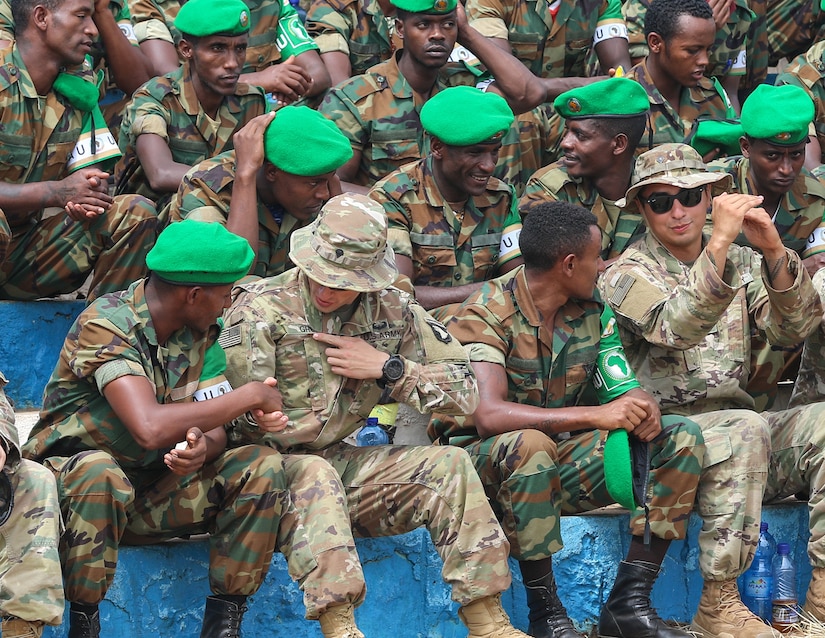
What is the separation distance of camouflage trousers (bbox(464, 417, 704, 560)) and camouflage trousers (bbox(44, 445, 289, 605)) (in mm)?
875

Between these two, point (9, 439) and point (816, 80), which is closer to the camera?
point (9, 439)

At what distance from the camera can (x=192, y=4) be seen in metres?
6.87

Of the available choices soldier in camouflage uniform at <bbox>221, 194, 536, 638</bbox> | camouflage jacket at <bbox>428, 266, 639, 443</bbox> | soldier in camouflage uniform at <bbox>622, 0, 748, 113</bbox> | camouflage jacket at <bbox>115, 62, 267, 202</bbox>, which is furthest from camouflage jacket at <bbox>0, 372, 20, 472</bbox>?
soldier in camouflage uniform at <bbox>622, 0, 748, 113</bbox>

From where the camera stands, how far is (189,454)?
4828mm

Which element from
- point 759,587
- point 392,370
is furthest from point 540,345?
point 759,587

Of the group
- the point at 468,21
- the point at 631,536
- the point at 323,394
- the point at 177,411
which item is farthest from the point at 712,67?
the point at 177,411

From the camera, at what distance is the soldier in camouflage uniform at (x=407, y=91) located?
7199mm

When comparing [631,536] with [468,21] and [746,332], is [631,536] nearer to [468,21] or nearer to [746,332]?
[746,332]

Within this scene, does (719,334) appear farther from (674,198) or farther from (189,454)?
(189,454)

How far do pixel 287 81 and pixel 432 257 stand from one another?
3.99 ft

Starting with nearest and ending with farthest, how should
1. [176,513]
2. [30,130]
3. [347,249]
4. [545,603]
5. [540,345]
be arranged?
[176,513]
[347,249]
[545,603]
[540,345]
[30,130]

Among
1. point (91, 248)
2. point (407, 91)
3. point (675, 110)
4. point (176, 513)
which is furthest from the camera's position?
point (675, 110)

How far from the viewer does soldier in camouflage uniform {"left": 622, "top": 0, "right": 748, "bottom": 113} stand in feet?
27.6

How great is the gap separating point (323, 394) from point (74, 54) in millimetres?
2139
